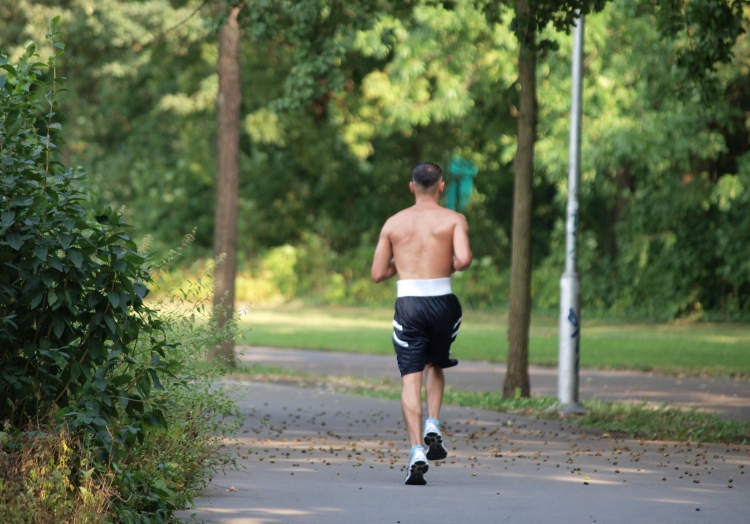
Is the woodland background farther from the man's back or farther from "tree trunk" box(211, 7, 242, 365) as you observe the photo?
the man's back

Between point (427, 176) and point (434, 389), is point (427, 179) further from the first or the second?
point (434, 389)

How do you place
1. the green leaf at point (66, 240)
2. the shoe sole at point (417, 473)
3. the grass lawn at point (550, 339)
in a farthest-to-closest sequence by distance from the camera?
the grass lawn at point (550, 339)
the shoe sole at point (417, 473)
the green leaf at point (66, 240)

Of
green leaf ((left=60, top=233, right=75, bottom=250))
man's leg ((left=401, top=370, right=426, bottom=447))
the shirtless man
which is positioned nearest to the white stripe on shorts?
the shirtless man

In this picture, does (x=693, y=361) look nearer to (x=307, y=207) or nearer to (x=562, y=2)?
(x=562, y=2)

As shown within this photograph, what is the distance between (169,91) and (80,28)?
11631 mm

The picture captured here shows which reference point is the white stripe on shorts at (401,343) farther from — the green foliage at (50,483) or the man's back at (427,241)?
the green foliage at (50,483)

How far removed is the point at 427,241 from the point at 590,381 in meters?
7.44

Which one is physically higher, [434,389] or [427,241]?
[427,241]

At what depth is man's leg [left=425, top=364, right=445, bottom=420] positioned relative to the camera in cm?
732

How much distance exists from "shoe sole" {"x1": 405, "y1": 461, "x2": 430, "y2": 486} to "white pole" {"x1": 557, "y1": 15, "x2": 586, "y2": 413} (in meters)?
4.16

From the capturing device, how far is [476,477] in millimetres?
7215

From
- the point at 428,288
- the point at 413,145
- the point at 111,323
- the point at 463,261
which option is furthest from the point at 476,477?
the point at 413,145

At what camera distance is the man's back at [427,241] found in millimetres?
7207

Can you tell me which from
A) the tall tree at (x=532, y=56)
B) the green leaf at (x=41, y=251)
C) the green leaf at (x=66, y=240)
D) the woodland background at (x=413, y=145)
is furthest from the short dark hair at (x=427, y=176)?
the woodland background at (x=413, y=145)
